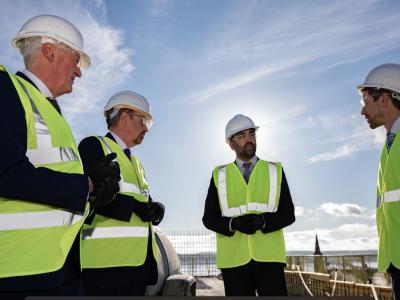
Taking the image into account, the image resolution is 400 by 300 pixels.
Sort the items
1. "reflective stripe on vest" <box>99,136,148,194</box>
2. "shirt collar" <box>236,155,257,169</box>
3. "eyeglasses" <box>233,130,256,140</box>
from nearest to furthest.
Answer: "reflective stripe on vest" <box>99,136,148,194</box>, "shirt collar" <box>236,155,257,169</box>, "eyeglasses" <box>233,130,256,140</box>

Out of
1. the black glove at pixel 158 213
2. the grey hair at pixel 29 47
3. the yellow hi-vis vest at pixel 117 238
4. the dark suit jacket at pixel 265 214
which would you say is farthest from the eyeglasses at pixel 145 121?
the grey hair at pixel 29 47

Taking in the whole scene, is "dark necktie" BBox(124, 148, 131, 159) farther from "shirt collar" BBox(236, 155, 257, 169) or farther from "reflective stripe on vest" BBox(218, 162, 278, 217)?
"shirt collar" BBox(236, 155, 257, 169)

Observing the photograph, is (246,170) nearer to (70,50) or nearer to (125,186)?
(125,186)

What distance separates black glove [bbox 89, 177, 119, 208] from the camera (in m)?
2.62

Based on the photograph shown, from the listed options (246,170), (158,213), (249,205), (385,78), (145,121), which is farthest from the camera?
(246,170)

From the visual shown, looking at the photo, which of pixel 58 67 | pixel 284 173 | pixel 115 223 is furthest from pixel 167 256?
pixel 58 67

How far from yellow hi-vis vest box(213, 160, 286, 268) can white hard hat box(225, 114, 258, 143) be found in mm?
488

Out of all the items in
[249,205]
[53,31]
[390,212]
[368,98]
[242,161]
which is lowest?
[390,212]

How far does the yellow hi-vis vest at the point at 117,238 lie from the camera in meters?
3.64

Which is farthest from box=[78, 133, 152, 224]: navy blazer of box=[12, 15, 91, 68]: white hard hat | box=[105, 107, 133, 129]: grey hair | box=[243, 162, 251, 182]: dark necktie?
box=[243, 162, 251, 182]: dark necktie

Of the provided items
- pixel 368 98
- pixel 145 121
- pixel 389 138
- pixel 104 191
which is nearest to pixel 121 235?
pixel 104 191

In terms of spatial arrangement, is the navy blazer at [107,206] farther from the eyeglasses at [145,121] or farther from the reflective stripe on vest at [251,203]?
the reflective stripe on vest at [251,203]

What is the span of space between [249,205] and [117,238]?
1.63 meters

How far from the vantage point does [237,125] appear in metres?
5.48
